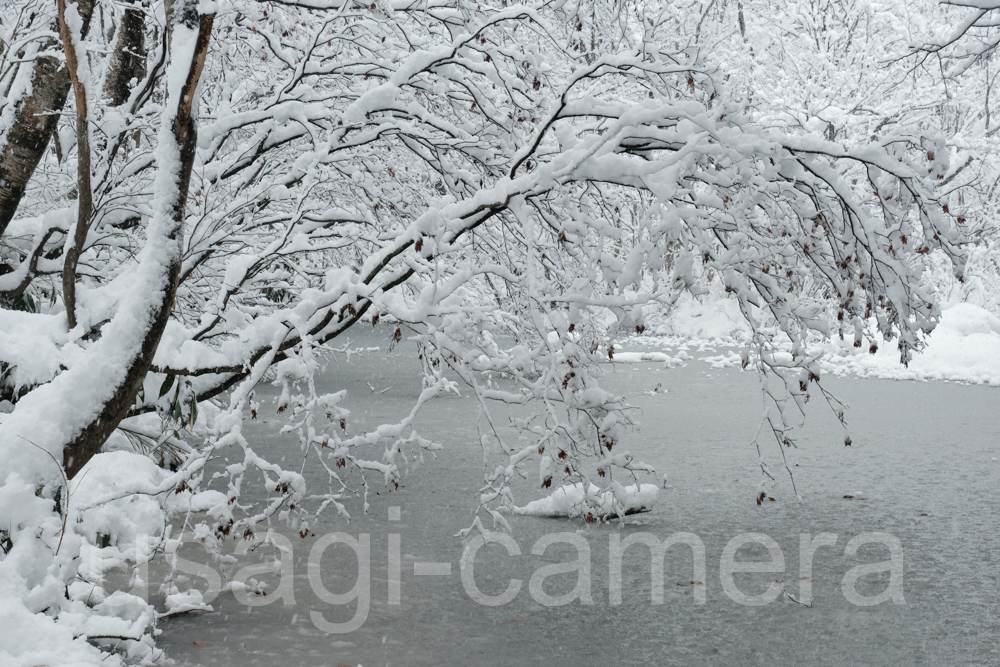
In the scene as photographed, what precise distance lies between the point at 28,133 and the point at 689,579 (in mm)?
4475

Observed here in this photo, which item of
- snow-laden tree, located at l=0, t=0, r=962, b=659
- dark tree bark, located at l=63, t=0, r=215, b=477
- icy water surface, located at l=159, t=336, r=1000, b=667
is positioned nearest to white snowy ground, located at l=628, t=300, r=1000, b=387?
icy water surface, located at l=159, t=336, r=1000, b=667

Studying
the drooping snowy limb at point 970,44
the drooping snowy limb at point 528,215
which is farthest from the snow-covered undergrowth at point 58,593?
the drooping snowy limb at point 970,44

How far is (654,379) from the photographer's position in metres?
17.8

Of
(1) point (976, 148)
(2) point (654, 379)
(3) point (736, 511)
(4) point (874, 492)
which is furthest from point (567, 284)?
(1) point (976, 148)

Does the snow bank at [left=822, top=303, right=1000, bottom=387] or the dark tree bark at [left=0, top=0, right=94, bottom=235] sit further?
the snow bank at [left=822, top=303, right=1000, bottom=387]

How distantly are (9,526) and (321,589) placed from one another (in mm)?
2307

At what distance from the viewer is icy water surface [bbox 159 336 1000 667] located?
15.2 feet

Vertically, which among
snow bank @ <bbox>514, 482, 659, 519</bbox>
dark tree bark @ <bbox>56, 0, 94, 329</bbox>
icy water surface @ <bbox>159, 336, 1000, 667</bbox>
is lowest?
icy water surface @ <bbox>159, 336, 1000, 667</bbox>

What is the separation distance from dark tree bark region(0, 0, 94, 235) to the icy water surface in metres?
2.44

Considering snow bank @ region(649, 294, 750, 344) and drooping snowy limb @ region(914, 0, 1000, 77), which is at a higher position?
drooping snowy limb @ region(914, 0, 1000, 77)

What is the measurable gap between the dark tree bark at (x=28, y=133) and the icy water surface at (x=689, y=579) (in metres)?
2.44

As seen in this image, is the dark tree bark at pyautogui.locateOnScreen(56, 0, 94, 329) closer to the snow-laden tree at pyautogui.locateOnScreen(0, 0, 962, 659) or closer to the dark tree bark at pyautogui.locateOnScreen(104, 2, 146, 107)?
the snow-laden tree at pyautogui.locateOnScreen(0, 0, 962, 659)

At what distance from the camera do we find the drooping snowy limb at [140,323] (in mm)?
3633

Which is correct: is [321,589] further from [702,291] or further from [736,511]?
[736,511]
